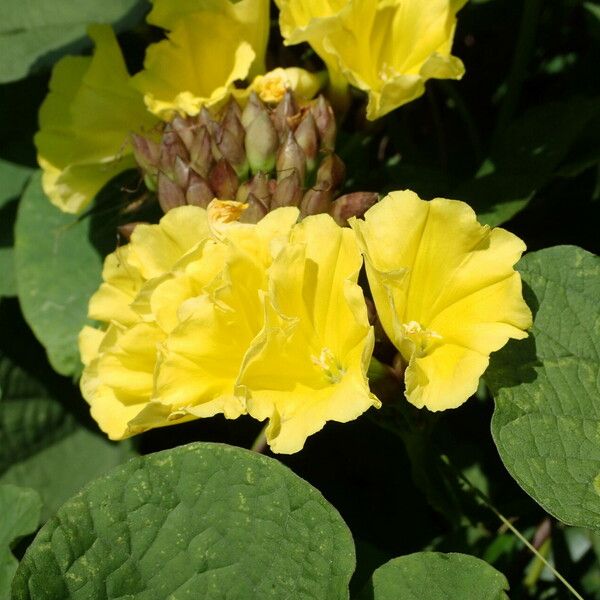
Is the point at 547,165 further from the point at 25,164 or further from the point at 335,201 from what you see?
the point at 25,164

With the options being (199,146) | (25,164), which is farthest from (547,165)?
(25,164)

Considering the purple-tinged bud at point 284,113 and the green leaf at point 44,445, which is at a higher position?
the purple-tinged bud at point 284,113

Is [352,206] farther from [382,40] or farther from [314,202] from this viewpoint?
[382,40]

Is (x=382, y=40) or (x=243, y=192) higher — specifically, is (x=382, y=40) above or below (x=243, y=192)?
above

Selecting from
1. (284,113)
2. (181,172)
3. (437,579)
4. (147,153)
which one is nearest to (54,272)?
(147,153)

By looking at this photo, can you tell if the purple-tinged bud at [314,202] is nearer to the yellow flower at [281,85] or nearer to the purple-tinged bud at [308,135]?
the purple-tinged bud at [308,135]

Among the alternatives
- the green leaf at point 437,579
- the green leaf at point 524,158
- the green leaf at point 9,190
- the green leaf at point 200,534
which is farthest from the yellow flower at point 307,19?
the green leaf at point 9,190

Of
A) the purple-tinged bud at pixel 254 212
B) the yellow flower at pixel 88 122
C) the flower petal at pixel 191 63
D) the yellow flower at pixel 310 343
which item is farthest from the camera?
the yellow flower at pixel 88 122
